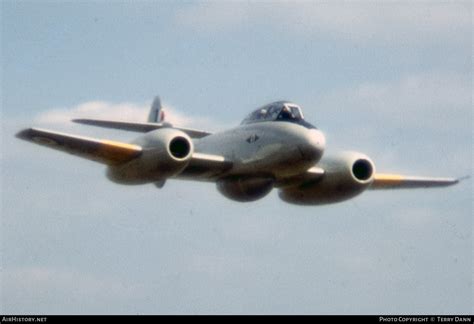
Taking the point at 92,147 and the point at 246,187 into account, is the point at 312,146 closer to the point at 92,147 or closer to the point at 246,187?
the point at 246,187

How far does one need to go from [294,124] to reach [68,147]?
750 centimetres

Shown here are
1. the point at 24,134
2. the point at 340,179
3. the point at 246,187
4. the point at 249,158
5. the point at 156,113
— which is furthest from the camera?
the point at 156,113

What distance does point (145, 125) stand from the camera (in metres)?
40.7

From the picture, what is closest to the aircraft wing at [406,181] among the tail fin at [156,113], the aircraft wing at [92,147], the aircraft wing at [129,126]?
the aircraft wing at [129,126]

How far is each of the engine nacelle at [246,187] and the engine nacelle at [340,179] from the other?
8.49 ft

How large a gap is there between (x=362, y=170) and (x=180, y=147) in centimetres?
740

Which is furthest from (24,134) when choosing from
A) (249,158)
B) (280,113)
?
(280,113)

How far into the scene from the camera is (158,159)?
32312 millimetres

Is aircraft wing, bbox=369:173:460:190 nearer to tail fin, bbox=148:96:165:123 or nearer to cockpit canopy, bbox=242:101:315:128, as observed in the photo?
cockpit canopy, bbox=242:101:315:128

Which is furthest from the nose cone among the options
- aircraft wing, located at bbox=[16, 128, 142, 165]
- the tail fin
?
the tail fin

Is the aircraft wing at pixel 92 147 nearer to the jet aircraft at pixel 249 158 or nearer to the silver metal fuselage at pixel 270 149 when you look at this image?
the jet aircraft at pixel 249 158

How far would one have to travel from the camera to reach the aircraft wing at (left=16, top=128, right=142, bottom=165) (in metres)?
32.4

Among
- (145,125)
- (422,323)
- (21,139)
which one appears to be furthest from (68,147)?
(422,323)

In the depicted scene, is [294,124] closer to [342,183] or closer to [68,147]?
[342,183]
